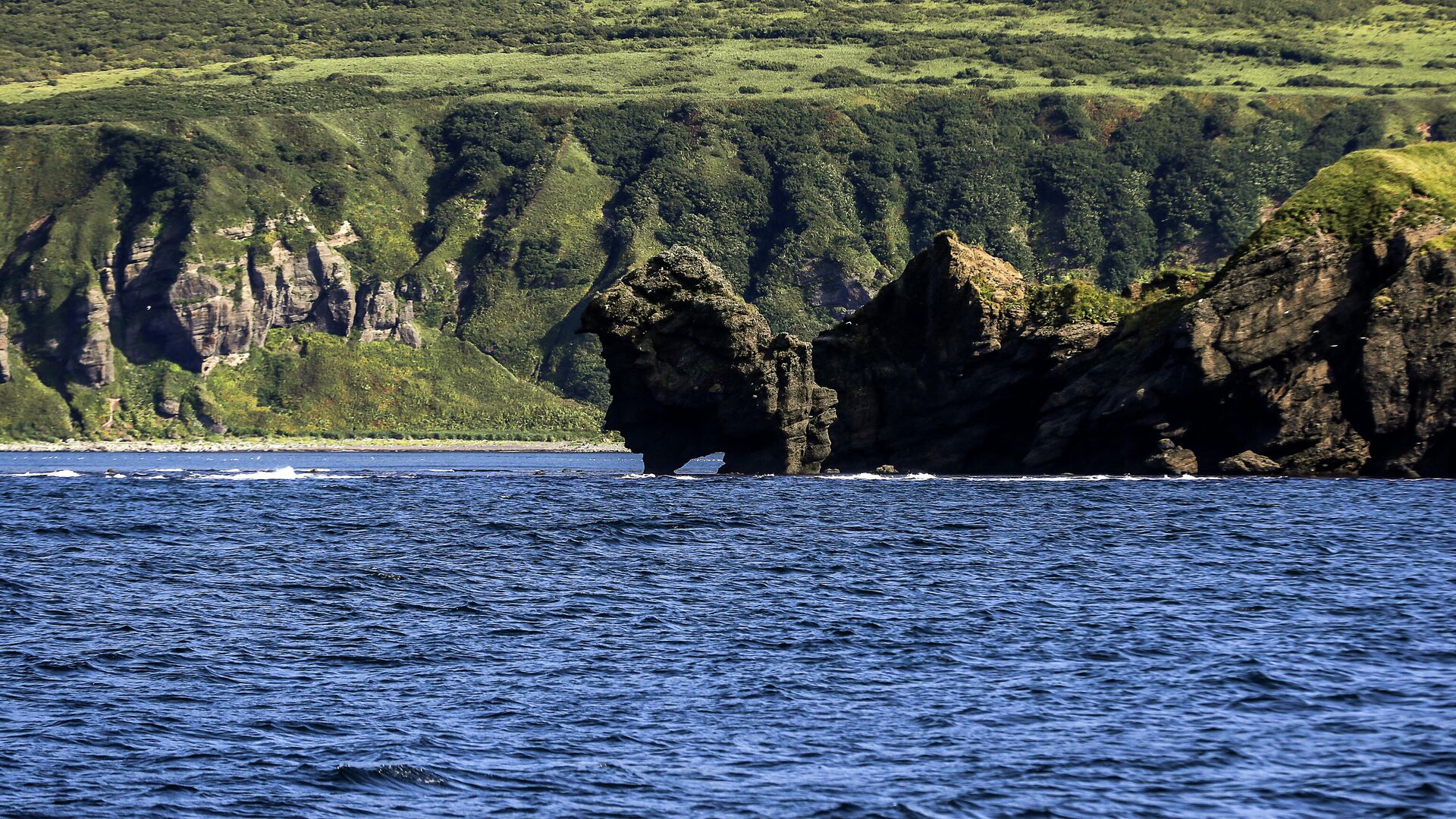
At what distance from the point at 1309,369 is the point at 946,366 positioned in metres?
25.2

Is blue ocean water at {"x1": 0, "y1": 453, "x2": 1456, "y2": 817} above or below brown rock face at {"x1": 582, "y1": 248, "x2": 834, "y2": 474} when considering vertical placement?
below

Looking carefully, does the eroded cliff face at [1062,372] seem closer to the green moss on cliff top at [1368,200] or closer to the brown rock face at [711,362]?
the brown rock face at [711,362]

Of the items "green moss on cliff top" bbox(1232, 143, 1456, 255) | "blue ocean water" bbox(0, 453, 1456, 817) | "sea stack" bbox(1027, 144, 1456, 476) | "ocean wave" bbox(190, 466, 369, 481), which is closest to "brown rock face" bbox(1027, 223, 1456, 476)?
"sea stack" bbox(1027, 144, 1456, 476)

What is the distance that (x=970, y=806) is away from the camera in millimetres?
23078

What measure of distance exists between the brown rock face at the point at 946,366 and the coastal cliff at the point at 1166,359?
0.46 ft

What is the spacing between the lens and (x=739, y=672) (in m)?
33.1

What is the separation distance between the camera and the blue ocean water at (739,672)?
79.2 ft

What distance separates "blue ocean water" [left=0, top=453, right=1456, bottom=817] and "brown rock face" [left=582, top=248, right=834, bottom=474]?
44.2 m

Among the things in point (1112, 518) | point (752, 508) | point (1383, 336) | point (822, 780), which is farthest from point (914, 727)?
point (1383, 336)

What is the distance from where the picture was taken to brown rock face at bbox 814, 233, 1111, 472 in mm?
112812

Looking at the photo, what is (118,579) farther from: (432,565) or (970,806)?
(970,806)

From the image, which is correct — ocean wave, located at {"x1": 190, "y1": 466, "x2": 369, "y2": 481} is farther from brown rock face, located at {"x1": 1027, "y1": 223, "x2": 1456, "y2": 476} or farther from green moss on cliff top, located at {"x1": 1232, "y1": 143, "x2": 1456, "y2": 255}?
green moss on cliff top, located at {"x1": 1232, "y1": 143, "x2": 1456, "y2": 255}

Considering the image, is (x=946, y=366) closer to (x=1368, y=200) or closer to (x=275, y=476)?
(x=1368, y=200)

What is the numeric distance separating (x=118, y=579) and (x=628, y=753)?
29.4m
